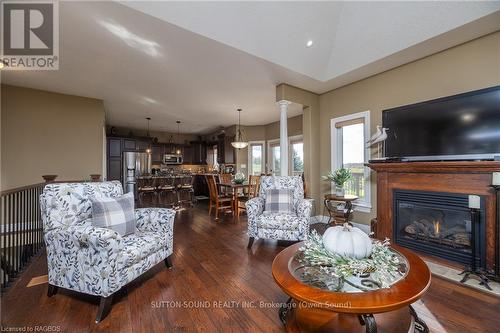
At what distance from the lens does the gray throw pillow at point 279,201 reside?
11.0 feet

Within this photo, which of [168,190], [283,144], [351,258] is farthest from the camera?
[168,190]

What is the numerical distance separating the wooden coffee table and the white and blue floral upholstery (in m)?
1.30

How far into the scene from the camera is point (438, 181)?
8.68 feet

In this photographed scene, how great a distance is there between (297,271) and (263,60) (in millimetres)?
2811

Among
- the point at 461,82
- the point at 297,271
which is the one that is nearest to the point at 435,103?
the point at 461,82

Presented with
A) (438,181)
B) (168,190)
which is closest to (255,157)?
(168,190)

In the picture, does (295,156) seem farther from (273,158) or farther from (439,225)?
(439,225)

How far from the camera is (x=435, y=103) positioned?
270cm

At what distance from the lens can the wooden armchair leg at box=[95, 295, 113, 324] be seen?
1661mm

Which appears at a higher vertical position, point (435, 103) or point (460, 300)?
point (435, 103)

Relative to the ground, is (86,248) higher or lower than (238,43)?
lower

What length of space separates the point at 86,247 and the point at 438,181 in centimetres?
381

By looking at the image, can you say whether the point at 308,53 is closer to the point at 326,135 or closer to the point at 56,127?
the point at 326,135

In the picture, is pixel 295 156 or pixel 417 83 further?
pixel 295 156
